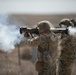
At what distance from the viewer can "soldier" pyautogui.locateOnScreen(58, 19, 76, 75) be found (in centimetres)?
369

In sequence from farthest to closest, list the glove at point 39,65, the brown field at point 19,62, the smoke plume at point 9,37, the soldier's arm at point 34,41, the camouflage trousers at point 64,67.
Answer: the brown field at point 19,62 < the smoke plume at point 9,37 < the camouflage trousers at point 64,67 < the glove at point 39,65 < the soldier's arm at point 34,41

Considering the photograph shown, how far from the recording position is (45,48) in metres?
3.56

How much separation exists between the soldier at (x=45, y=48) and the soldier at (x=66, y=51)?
0.12 meters

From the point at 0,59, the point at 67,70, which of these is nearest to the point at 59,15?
the point at 0,59

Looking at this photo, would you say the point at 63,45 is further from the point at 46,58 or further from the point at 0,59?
the point at 0,59

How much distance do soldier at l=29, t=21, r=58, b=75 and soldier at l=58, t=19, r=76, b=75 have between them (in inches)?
4.9

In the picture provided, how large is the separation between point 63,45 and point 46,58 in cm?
31

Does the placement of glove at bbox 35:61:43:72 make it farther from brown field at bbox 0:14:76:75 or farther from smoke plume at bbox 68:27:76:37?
brown field at bbox 0:14:76:75

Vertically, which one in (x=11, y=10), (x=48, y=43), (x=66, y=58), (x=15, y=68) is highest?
(x=11, y=10)

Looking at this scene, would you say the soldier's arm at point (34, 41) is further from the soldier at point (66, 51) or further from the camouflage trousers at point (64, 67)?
the camouflage trousers at point (64, 67)

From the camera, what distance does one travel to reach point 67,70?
3854 millimetres

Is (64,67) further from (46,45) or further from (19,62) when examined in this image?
(19,62)

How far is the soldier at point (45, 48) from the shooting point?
3.50 meters

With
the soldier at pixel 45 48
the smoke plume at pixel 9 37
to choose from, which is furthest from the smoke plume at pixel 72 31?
the smoke plume at pixel 9 37
